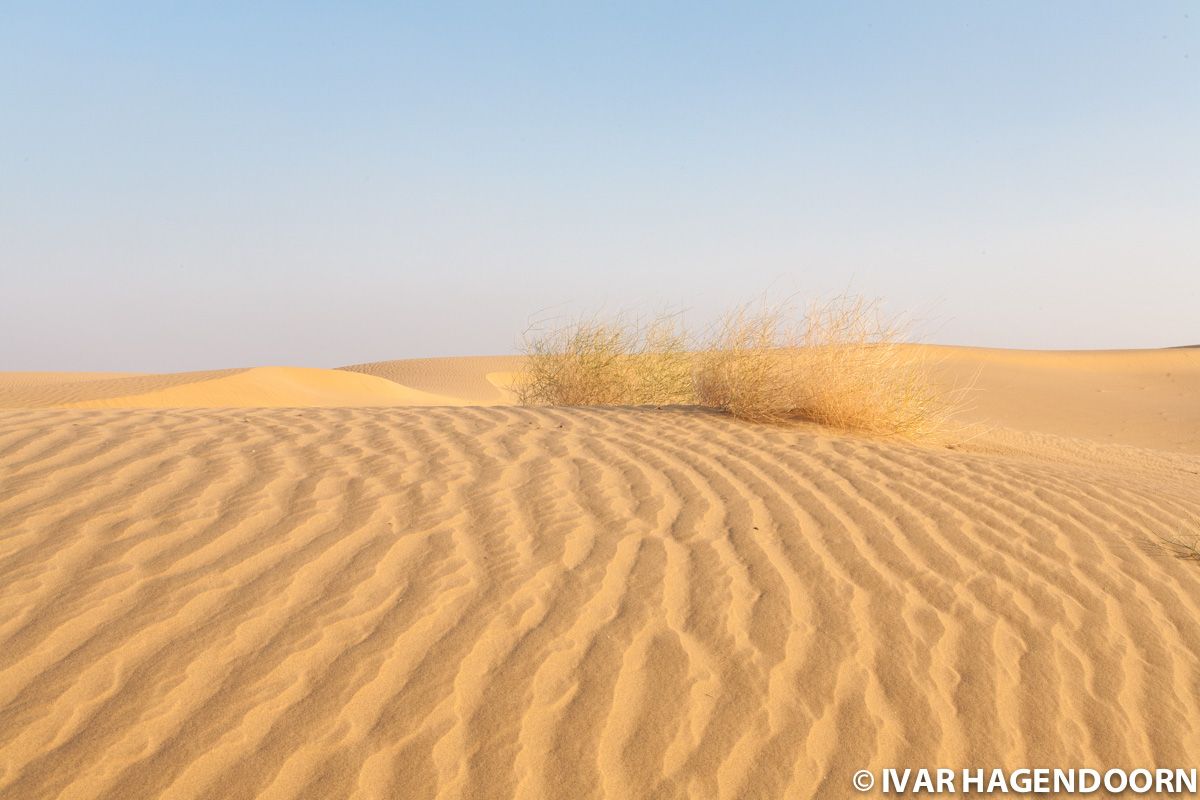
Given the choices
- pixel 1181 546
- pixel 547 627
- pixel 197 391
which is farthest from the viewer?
pixel 197 391

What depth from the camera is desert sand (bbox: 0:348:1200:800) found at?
2381 millimetres

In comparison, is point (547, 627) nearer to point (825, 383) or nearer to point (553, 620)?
point (553, 620)

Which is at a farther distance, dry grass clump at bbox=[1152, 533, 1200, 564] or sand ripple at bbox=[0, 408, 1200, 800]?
dry grass clump at bbox=[1152, 533, 1200, 564]

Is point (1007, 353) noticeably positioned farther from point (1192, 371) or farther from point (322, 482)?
point (322, 482)

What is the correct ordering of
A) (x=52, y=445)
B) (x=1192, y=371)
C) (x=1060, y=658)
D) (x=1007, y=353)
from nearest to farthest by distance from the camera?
(x=1060, y=658) < (x=52, y=445) < (x=1192, y=371) < (x=1007, y=353)

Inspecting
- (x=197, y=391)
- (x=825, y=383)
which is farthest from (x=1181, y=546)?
(x=197, y=391)

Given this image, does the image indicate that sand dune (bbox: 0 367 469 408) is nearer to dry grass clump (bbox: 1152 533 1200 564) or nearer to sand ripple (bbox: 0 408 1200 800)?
sand ripple (bbox: 0 408 1200 800)

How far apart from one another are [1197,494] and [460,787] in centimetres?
607

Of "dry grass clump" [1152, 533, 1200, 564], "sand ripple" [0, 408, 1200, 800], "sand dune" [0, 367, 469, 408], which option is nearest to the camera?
"sand ripple" [0, 408, 1200, 800]

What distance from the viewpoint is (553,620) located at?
3.02 metres

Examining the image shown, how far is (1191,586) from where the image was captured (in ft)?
12.4

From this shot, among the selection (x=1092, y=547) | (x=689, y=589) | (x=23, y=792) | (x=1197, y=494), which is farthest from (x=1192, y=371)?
(x=23, y=792)

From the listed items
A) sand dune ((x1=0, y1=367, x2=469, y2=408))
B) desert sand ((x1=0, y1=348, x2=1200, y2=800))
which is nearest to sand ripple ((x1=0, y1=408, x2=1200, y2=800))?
desert sand ((x1=0, y1=348, x2=1200, y2=800))

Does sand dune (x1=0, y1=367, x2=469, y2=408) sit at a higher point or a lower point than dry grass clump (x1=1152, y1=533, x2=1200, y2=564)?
lower
